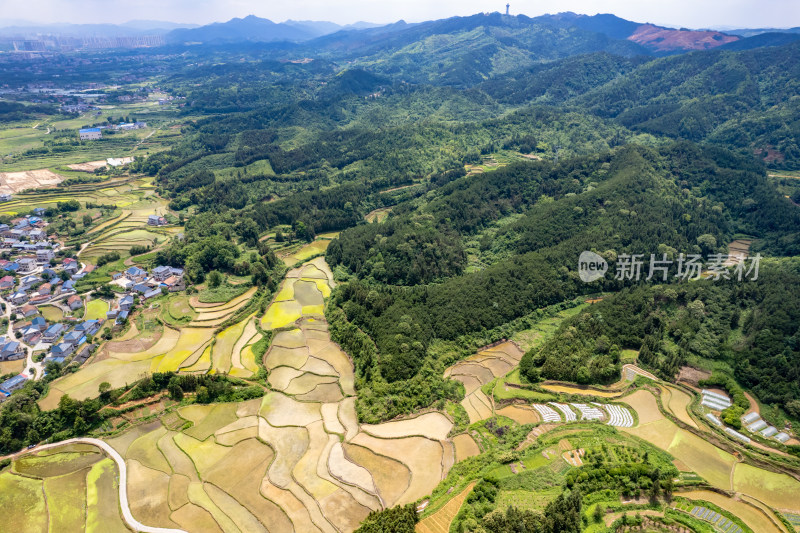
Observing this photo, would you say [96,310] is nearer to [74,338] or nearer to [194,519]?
[74,338]

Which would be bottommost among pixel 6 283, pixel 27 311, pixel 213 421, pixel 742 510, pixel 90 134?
pixel 213 421

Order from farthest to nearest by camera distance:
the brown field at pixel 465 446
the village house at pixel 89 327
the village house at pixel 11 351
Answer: the village house at pixel 89 327, the village house at pixel 11 351, the brown field at pixel 465 446

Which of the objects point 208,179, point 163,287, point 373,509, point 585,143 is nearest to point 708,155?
point 585,143

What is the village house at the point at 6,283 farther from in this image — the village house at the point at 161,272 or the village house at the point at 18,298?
the village house at the point at 161,272

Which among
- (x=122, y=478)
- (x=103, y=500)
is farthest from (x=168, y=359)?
(x=103, y=500)

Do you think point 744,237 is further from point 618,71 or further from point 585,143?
point 618,71

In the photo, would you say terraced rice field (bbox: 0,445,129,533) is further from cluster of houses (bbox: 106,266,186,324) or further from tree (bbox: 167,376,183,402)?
cluster of houses (bbox: 106,266,186,324)

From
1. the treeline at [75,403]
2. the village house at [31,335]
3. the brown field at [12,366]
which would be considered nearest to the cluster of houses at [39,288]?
the village house at [31,335]
